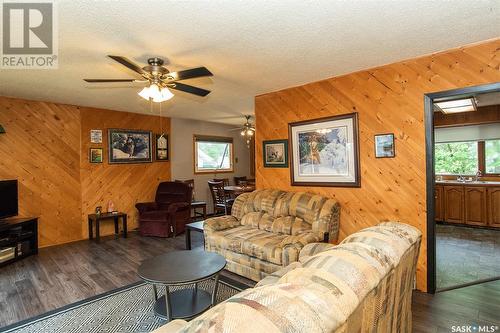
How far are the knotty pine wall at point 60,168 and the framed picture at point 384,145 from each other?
4.87 m

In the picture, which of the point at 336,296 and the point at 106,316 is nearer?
the point at 336,296

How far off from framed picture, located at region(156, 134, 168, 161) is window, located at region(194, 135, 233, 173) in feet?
2.79

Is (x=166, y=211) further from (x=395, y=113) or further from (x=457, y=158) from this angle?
(x=457, y=158)

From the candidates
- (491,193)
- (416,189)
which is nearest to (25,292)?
(416,189)

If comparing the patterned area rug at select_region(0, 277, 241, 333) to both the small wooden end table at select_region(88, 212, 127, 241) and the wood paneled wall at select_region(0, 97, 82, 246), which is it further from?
the wood paneled wall at select_region(0, 97, 82, 246)

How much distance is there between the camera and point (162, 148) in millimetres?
6316

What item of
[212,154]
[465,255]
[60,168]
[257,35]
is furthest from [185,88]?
[212,154]

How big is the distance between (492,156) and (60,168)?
8627 mm

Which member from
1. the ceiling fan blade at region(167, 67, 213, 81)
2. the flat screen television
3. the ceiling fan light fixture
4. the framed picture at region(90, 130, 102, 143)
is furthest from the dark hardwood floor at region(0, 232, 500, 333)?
the ceiling fan blade at region(167, 67, 213, 81)

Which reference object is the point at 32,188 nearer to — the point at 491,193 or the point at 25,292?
the point at 25,292

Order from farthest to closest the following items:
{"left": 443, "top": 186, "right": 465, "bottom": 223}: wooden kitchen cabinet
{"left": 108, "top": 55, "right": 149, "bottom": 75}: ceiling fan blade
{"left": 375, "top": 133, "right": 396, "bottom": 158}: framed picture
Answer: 1. {"left": 443, "top": 186, "right": 465, "bottom": 223}: wooden kitchen cabinet
2. {"left": 375, "top": 133, "right": 396, "bottom": 158}: framed picture
3. {"left": 108, "top": 55, "right": 149, "bottom": 75}: ceiling fan blade

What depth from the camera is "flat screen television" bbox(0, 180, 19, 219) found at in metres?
4.03

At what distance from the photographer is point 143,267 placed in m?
2.39
